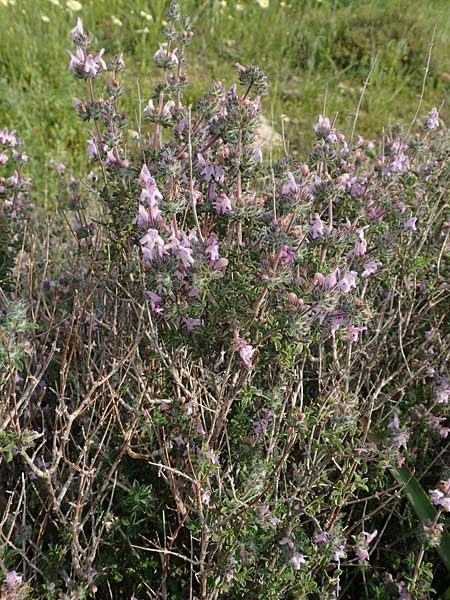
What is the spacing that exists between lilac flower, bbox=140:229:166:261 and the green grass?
303 centimetres

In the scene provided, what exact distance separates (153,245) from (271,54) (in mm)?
4912

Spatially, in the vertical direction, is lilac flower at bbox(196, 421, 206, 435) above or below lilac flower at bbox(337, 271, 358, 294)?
below

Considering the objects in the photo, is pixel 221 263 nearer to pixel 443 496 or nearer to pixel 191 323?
pixel 191 323

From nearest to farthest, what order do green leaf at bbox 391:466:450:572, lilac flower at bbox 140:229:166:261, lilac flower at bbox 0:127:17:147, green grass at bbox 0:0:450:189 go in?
lilac flower at bbox 140:229:166:261 → green leaf at bbox 391:466:450:572 → lilac flower at bbox 0:127:17:147 → green grass at bbox 0:0:450:189

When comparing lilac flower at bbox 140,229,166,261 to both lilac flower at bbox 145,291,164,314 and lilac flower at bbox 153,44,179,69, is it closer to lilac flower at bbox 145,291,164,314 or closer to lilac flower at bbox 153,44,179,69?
lilac flower at bbox 145,291,164,314

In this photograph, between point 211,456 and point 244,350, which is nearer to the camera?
point 244,350

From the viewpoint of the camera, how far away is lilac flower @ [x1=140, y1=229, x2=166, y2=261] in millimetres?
1384

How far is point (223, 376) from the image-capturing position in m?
1.68

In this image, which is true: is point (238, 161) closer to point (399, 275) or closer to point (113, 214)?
point (113, 214)

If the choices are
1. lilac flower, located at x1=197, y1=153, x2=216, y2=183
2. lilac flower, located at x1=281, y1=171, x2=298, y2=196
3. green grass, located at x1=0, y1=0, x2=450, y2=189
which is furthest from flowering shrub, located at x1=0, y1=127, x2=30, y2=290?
green grass, located at x1=0, y1=0, x2=450, y2=189

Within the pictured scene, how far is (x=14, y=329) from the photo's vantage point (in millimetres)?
1396

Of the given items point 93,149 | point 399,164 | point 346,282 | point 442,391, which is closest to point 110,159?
point 93,149

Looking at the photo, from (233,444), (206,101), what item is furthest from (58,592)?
(206,101)

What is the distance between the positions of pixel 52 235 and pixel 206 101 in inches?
61.7
